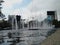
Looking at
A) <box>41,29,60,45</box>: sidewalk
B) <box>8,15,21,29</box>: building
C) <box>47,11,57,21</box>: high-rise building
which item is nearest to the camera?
<box>41,29,60,45</box>: sidewalk

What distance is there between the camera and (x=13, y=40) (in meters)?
8.27

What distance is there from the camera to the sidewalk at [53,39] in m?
7.75

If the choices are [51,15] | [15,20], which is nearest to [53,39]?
[51,15]

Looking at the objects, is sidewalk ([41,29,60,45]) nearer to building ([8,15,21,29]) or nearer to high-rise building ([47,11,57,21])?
high-rise building ([47,11,57,21])

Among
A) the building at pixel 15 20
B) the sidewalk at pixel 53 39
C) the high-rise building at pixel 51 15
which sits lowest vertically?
the sidewalk at pixel 53 39

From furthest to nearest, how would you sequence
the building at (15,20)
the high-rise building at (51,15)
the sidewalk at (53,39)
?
the building at (15,20), the high-rise building at (51,15), the sidewalk at (53,39)

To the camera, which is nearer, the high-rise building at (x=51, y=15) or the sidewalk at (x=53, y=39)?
the sidewalk at (x=53, y=39)

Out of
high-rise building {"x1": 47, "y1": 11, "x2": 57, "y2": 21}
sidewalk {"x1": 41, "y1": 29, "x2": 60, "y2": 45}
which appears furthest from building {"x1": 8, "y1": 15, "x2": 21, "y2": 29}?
sidewalk {"x1": 41, "y1": 29, "x2": 60, "y2": 45}

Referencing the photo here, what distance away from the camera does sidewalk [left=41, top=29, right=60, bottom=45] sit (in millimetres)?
7748

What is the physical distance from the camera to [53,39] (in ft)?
26.6

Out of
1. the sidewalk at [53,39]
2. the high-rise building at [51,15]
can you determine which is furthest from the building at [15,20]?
the sidewalk at [53,39]

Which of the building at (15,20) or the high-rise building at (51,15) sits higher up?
the high-rise building at (51,15)

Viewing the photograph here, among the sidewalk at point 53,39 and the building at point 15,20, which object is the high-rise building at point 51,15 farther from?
the building at point 15,20

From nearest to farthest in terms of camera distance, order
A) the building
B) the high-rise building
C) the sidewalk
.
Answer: the sidewalk, the high-rise building, the building
